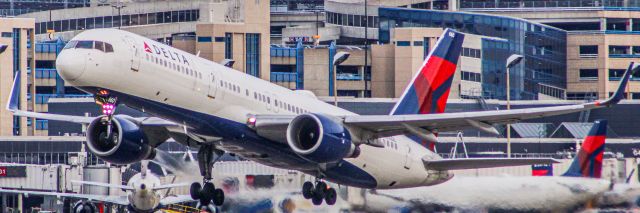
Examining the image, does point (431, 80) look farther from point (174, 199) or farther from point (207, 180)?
point (174, 199)

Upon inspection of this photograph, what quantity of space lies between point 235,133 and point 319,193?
748cm

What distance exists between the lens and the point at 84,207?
11338 cm

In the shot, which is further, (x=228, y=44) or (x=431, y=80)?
(x=228, y=44)

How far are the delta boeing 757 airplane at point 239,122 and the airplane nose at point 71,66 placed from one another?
0.04 m

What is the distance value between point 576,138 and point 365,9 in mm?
37710

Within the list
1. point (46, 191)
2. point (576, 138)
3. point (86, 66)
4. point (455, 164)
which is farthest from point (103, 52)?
point (576, 138)

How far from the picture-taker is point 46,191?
12250cm

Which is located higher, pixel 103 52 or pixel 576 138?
pixel 103 52

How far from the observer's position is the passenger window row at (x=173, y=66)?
78375 millimetres

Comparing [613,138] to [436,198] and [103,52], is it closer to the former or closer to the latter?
[436,198]

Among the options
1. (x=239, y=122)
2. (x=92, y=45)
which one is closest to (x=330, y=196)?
(x=239, y=122)

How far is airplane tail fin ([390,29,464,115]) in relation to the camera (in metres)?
96.4

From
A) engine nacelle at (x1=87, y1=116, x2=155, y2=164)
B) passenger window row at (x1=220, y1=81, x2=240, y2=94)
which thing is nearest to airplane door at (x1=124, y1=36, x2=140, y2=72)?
passenger window row at (x1=220, y1=81, x2=240, y2=94)

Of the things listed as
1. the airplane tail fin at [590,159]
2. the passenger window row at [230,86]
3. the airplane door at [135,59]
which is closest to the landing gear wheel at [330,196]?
the passenger window row at [230,86]
